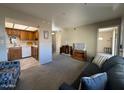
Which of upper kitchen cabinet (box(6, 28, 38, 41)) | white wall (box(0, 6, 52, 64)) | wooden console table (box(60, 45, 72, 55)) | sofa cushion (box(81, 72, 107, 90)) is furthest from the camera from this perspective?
wooden console table (box(60, 45, 72, 55))

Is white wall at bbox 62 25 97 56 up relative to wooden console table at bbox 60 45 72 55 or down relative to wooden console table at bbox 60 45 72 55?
up

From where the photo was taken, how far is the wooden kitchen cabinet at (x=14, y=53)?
5.31 meters

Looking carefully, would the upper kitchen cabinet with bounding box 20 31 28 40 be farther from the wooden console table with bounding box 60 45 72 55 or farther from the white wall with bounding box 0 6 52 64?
the wooden console table with bounding box 60 45 72 55

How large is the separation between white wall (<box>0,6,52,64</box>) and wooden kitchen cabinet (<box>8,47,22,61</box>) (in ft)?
7.17

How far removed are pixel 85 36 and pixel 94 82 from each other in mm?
4944

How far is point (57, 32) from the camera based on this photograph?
353 inches

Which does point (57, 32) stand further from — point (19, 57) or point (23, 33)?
point (19, 57)

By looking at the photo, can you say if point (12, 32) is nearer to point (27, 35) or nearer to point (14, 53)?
point (27, 35)

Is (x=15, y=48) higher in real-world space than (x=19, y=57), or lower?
higher

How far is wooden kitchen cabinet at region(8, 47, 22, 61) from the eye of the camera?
17.4ft

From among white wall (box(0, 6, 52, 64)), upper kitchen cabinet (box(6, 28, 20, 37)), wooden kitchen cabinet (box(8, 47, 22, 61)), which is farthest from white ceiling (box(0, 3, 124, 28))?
wooden kitchen cabinet (box(8, 47, 22, 61))

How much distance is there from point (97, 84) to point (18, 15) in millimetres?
3654

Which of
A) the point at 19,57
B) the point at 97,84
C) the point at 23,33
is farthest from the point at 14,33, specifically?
the point at 97,84

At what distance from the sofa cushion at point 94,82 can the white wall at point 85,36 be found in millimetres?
4271
